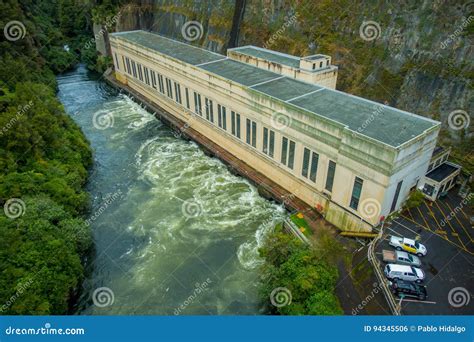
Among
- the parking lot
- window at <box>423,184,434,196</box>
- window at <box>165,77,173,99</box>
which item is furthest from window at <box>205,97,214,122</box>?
window at <box>423,184,434,196</box>

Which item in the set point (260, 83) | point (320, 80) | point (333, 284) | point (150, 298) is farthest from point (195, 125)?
point (333, 284)

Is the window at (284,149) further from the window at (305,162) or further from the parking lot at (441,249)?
the parking lot at (441,249)

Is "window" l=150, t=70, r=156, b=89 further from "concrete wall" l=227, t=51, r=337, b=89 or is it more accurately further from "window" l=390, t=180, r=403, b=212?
"window" l=390, t=180, r=403, b=212

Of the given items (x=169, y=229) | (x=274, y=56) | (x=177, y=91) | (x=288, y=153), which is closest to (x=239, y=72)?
(x=274, y=56)

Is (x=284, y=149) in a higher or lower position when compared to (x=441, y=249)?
higher

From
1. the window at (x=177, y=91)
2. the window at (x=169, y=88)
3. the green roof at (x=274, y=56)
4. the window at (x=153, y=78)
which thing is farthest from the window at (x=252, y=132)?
the window at (x=153, y=78)

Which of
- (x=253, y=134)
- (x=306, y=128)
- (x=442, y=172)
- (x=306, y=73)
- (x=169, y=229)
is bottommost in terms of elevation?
(x=169, y=229)

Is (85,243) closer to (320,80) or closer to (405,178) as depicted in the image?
(405,178)

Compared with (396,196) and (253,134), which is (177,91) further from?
(396,196)
